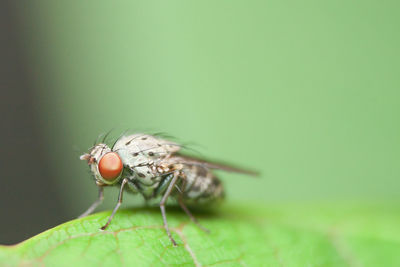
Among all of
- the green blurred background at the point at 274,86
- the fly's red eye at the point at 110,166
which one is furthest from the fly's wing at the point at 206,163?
the green blurred background at the point at 274,86

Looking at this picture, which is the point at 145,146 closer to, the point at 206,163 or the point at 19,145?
the point at 206,163

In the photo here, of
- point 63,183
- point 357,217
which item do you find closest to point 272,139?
point 357,217

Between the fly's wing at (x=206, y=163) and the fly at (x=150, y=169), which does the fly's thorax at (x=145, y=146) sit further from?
the fly's wing at (x=206, y=163)

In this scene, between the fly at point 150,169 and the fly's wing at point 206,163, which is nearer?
the fly at point 150,169

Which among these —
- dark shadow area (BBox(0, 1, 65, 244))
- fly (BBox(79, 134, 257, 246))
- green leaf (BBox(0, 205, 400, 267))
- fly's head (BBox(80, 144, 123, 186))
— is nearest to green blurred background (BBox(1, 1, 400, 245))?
green leaf (BBox(0, 205, 400, 267))

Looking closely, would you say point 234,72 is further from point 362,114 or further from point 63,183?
point 63,183

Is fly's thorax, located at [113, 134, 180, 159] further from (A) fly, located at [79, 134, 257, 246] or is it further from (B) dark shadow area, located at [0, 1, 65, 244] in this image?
(B) dark shadow area, located at [0, 1, 65, 244]

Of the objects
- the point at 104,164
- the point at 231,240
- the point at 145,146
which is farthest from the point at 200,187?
the point at 104,164
